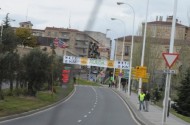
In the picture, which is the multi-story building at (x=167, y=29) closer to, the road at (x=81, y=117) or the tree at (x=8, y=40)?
the road at (x=81, y=117)

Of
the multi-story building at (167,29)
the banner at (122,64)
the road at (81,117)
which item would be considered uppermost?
the multi-story building at (167,29)

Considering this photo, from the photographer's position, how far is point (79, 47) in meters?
4.94

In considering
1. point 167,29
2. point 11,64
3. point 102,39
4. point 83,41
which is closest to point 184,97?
point 167,29

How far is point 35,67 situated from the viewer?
58.8 m

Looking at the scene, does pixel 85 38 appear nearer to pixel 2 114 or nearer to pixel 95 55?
pixel 95 55

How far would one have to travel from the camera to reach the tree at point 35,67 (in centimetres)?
5866

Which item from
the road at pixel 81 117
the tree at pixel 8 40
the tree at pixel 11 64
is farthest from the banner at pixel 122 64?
the tree at pixel 8 40

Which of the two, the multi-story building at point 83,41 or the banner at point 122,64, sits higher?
the banner at point 122,64

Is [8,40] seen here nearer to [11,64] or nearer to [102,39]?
[11,64]

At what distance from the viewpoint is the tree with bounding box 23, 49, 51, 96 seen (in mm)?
58656

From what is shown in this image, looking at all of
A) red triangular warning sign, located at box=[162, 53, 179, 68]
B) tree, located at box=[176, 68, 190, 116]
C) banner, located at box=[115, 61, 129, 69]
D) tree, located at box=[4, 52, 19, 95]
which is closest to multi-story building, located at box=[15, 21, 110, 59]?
red triangular warning sign, located at box=[162, 53, 179, 68]

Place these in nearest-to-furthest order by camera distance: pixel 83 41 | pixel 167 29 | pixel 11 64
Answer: pixel 83 41
pixel 11 64
pixel 167 29

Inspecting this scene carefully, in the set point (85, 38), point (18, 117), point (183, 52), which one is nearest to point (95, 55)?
point (85, 38)

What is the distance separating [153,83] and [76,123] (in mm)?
64459
